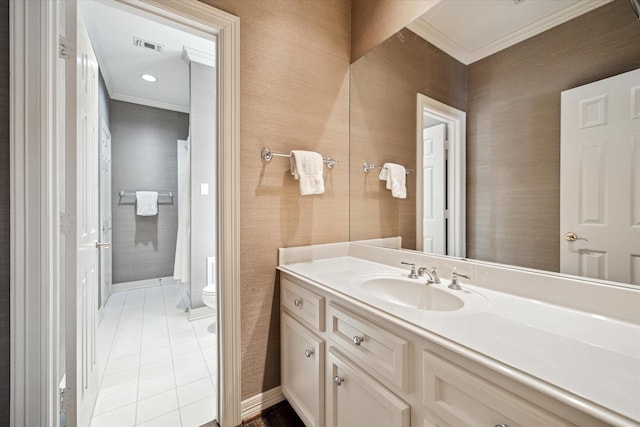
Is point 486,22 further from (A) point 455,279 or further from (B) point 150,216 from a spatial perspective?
(B) point 150,216

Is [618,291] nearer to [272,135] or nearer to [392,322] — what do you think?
[392,322]

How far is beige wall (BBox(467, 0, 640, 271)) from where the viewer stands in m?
0.86

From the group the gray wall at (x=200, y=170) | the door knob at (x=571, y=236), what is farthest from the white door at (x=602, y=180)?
the gray wall at (x=200, y=170)

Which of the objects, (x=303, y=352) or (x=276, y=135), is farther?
(x=276, y=135)

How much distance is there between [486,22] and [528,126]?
Result: 1.67ft

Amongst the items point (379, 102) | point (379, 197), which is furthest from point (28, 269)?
point (379, 102)

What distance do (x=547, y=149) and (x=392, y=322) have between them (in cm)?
83

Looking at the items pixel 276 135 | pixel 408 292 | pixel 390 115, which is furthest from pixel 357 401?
pixel 390 115

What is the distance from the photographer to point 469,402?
2.11 ft

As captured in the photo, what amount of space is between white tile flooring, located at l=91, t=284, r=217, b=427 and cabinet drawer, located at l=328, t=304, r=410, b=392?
1.01m

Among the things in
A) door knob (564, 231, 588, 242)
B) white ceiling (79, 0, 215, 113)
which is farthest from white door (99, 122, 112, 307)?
door knob (564, 231, 588, 242)

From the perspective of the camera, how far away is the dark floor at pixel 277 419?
4.66 feet

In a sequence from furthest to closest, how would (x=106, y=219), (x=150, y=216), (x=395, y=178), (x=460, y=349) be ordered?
(x=150, y=216), (x=106, y=219), (x=395, y=178), (x=460, y=349)

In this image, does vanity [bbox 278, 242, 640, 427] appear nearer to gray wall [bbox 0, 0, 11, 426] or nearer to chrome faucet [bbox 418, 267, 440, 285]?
chrome faucet [bbox 418, 267, 440, 285]
